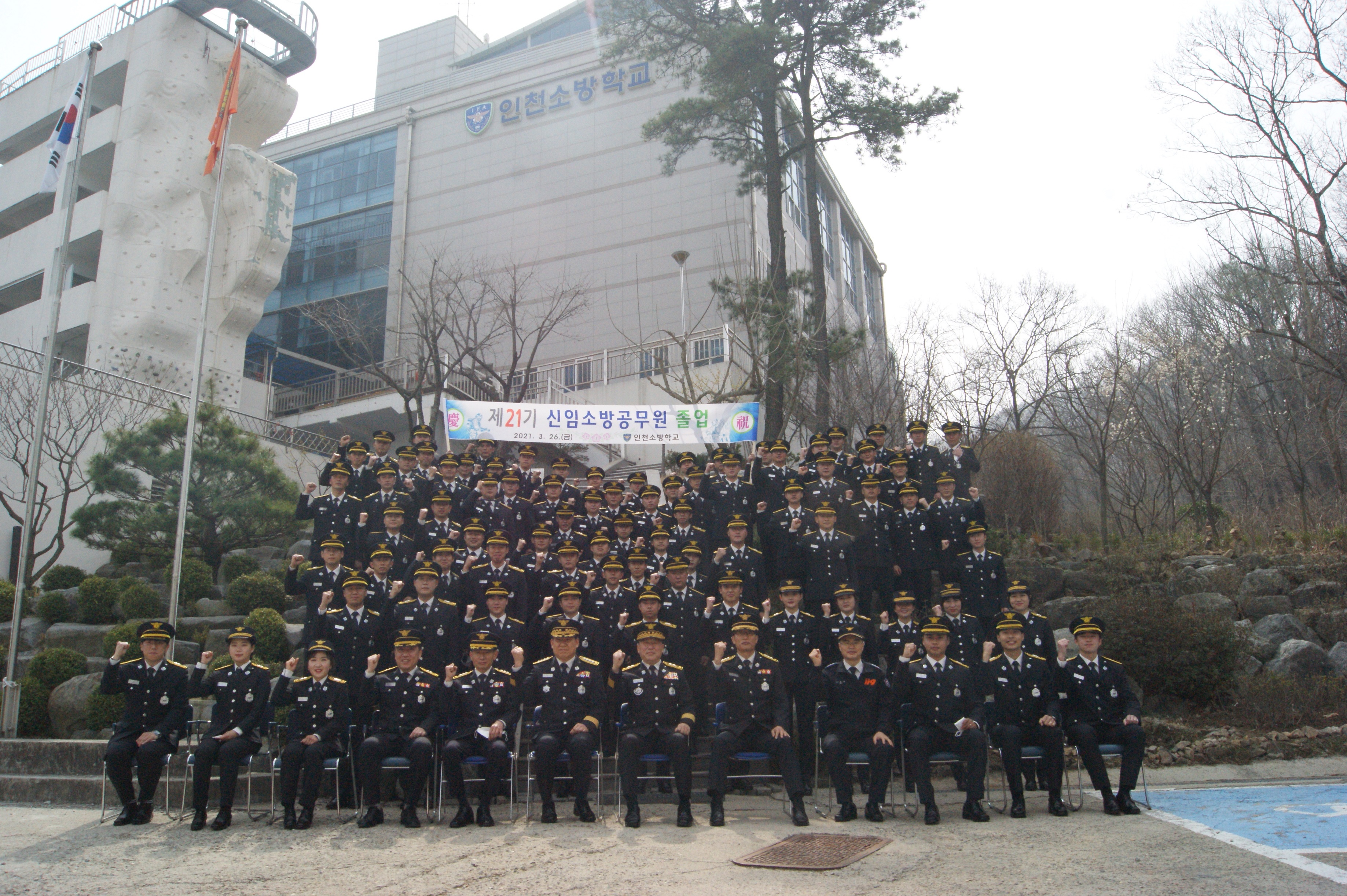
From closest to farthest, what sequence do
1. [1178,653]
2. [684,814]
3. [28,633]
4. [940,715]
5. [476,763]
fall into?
[684,814], [476,763], [940,715], [1178,653], [28,633]

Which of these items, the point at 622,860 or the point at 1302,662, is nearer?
the point at 622,860

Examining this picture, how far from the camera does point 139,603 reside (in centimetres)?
1245

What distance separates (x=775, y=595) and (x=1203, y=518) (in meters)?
9.53

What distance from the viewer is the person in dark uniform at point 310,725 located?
7152 millimetres

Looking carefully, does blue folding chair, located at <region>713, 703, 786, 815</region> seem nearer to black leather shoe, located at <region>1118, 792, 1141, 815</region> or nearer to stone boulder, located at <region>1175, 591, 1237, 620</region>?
black leather shoe, located at <region>1118, 792, 1141, 815</region>

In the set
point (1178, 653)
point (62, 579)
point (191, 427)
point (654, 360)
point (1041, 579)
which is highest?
point (654, 360)

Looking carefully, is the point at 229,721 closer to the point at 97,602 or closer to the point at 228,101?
the point at 97,602

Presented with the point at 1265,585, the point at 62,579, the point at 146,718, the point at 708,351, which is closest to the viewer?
the point at 146,718

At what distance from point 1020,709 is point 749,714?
2294 mm

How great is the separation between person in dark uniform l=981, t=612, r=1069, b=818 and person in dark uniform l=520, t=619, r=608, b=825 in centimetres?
335

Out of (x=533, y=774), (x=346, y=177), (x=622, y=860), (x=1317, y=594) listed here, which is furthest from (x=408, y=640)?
(x=346, y=177)

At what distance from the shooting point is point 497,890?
518 centimetres

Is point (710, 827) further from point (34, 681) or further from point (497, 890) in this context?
point (34, 681)

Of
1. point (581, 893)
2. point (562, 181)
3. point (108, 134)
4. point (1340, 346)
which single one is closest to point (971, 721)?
point (581, 893)
